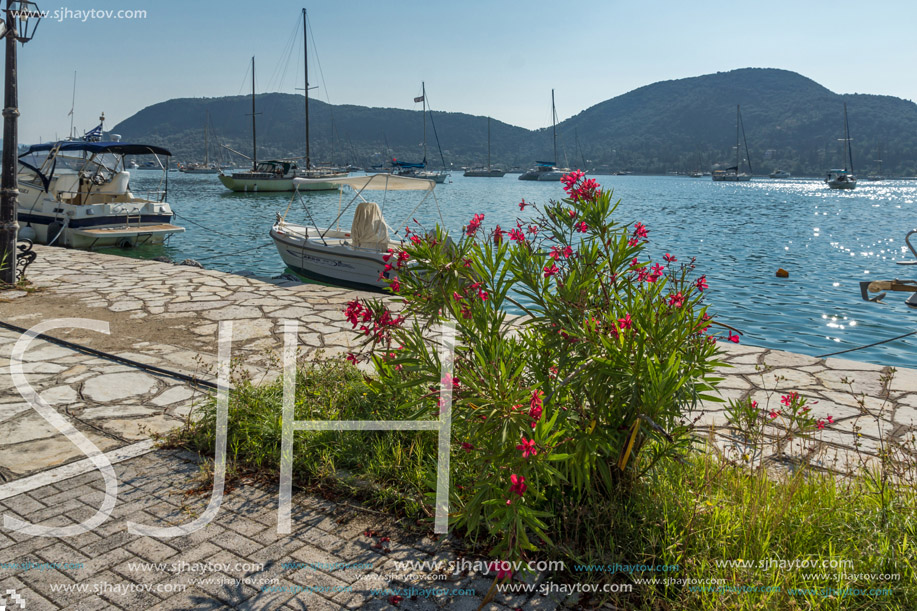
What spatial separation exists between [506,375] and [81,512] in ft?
7.40

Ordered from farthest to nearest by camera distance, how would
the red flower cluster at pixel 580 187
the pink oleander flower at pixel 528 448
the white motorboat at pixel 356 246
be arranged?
the white motorboat at pixel 356 246 < the red flower cluster at pixel 580 187 < the pink oleander flower at pixel 528 448

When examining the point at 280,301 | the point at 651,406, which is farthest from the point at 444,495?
the point at 280,301

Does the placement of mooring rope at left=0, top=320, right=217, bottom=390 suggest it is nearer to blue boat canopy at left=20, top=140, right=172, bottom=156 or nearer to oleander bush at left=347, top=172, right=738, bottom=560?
oleander bush at left=347, top=172, right=738, bottom=560

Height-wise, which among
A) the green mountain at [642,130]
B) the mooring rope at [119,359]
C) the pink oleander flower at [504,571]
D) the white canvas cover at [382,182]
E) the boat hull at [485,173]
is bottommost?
the pink oleander flower at [504,571]

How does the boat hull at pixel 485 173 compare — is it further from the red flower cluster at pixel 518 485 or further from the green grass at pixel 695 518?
the red flower cluster at pixel 518 485

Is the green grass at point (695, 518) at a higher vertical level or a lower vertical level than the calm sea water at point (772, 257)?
lower

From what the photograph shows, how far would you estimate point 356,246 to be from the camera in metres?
12.7

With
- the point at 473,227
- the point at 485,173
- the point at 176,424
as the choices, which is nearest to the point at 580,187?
the point at 473,227

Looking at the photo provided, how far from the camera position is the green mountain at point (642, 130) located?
13862 centimetres

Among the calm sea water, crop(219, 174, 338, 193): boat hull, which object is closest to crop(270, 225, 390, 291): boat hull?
the calm sea water

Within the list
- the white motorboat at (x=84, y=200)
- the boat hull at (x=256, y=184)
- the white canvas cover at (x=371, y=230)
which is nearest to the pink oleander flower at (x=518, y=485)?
the white canvas cover at (x=371, y=230)

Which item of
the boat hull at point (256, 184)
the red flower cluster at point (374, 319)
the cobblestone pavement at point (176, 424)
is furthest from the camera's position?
the boat hull at point (256, 184)

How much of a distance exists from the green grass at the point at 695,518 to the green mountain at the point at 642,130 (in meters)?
134

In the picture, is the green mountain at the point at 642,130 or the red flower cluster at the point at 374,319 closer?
the red flower cluster at the point at 374,319
